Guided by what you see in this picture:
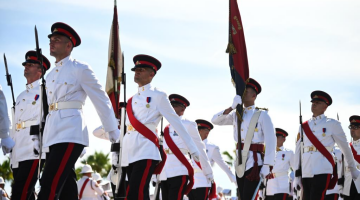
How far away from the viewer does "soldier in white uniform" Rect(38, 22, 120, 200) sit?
274 inches

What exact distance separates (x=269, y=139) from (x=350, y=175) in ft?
16.9

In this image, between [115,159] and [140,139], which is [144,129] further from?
[115,159]

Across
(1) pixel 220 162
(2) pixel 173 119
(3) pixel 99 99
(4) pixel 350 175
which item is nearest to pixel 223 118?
(2) pixel 173 119

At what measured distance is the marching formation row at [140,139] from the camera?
7363 mm

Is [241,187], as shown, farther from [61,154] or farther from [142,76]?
[61,154]

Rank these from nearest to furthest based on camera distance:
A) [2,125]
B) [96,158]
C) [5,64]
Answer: [2,125]
[5,64]
[96,158]

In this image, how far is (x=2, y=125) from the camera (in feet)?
24.7

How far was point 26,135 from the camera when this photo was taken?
32.0 ft

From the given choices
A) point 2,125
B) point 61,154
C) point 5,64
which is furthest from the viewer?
point 5,64

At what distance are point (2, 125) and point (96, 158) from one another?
4348 centimetres

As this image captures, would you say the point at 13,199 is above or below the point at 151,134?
below

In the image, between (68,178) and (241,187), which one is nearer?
(68,178)

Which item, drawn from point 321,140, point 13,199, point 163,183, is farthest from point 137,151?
point 321,140

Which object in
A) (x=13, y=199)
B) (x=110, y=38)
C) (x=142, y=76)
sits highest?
(x=110, y=38)
